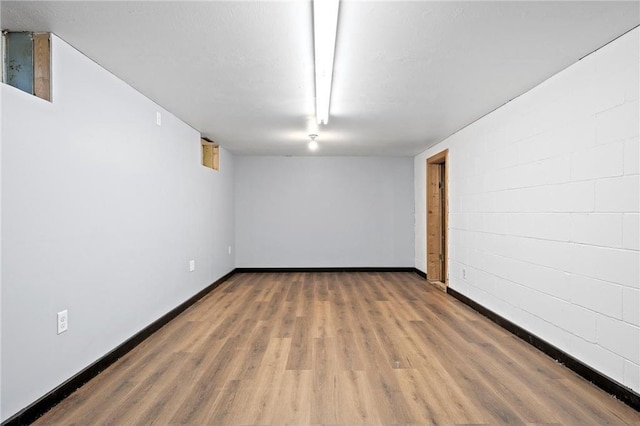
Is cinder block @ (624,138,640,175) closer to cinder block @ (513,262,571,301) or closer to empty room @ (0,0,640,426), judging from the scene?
empty room @ (0,0,640,426)

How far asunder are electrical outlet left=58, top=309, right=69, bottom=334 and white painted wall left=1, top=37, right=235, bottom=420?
0.12ft

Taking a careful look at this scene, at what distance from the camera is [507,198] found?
4.01 m

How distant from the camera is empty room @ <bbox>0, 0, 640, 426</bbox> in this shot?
2.20 meters

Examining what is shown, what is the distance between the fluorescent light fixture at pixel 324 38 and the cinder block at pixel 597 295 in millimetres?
2325

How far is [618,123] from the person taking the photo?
8.28 ft

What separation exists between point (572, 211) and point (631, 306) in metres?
0.79

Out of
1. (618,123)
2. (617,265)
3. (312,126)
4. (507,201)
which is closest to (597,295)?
(617,265)

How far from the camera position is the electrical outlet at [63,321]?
8.02ft

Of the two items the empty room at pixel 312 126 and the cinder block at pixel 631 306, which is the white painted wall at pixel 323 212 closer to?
the empty room at pixel 312 126

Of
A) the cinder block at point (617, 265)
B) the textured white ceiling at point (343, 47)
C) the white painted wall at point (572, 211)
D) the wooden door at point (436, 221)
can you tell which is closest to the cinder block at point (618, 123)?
the white painted wall at point (572, 211)

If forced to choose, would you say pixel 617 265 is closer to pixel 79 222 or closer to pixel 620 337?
pixel 620 337

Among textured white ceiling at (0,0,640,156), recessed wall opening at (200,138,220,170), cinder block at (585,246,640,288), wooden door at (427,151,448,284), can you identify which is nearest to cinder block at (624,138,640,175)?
cinder block at (585,246,640,288)

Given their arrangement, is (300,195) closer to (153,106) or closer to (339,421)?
(153,106)

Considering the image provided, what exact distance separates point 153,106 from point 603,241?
12.9 ft
